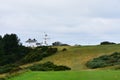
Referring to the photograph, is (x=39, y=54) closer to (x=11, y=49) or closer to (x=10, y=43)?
(x=11, y=49)

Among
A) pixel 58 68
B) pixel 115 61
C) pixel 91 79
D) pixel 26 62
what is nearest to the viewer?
pixel 91 79

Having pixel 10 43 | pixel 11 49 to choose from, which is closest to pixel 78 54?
pixel 11 49

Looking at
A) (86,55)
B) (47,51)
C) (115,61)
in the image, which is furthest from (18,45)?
(115,61)

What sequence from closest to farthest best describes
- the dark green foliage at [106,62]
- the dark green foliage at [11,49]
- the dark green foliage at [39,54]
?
the dark green foliage at [106,62] < the dark green foliage at [39,54] < the dark green foliage at [11,49]

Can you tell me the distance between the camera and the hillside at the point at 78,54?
71.9 metres

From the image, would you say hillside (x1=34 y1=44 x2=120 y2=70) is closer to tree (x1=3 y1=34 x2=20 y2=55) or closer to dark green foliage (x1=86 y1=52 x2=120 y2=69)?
dark green foliage (x1=86 y1=52 x2=120 y2=69)

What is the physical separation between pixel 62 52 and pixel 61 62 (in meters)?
8.67

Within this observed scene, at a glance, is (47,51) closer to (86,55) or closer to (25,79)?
(86,55)

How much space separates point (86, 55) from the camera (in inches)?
2982

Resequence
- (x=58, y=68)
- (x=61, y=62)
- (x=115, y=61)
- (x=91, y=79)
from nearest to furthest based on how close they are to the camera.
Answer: (x=91, y=79) → (x=58, y=68) → (x=115, y=61) → (x=61, y=62)

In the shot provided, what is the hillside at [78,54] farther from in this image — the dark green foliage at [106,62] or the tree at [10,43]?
the tree at [10,43]

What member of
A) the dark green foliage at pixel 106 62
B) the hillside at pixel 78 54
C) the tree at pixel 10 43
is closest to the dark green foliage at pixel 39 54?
the hillside at pixel 78 54

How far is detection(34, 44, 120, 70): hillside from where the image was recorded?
71.9m

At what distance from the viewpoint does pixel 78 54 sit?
255 feet
